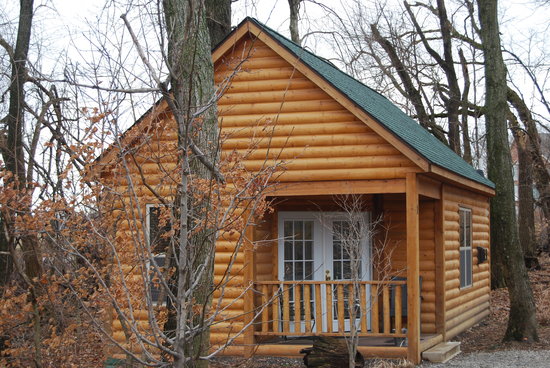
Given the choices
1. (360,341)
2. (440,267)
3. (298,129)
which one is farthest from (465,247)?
(298,129)

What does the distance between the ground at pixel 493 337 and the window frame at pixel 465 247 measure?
1086mm

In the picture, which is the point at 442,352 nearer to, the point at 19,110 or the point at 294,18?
the point at 19,110

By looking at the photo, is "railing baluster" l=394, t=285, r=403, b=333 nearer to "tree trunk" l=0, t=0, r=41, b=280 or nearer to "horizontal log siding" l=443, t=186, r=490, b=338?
"horizontal log siding" l=443, t=186, r=490, b=338

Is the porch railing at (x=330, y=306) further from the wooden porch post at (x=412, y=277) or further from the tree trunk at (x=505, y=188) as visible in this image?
the tree trunk at (x=505, y=188)

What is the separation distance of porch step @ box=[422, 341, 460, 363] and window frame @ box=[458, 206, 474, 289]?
2704mm

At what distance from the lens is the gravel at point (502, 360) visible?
1115cm

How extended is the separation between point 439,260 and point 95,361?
6046 mm

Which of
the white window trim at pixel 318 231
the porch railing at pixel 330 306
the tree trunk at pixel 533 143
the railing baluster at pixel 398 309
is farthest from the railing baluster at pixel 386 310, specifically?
the tree trunk at pixel 533 143

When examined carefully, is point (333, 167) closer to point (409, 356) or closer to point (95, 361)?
point (409, 356)

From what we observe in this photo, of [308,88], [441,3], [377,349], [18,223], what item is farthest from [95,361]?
[441,3]

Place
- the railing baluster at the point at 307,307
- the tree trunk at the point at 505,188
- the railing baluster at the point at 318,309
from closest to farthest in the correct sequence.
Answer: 1. the railing baluster at the point at 318,309
2. the railing baluster at the point at 307,307
3. the tree trunk at the point at 505,188

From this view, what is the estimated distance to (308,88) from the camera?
11.7 metres

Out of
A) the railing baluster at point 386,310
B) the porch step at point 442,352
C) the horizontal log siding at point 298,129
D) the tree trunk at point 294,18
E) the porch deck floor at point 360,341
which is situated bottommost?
the porch step at point 442,352

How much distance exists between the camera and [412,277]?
1085 cm
